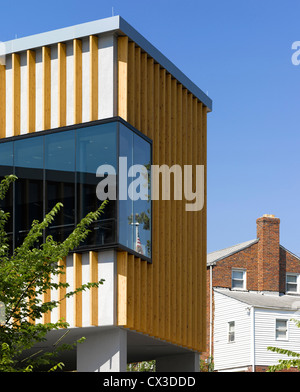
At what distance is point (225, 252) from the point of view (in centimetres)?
5506

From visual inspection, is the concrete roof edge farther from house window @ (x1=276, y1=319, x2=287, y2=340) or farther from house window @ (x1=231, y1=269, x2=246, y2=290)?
house window @ (x1=231, y1=269, x2=246, y2=290)

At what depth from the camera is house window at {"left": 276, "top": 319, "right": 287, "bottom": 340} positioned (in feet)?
162

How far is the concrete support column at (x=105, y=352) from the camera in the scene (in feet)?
75.4

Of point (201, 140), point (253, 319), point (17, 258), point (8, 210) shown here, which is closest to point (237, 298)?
point (253, 319)

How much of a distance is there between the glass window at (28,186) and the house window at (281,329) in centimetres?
2832

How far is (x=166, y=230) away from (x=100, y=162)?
4.02 meters

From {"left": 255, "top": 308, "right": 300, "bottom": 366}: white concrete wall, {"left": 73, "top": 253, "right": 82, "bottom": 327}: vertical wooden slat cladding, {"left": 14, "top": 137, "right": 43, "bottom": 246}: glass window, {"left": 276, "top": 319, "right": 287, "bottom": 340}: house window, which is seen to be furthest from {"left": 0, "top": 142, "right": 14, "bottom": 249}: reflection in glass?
{"left": 276, "top": 319, "right": 287, "bottom": 340}: house window

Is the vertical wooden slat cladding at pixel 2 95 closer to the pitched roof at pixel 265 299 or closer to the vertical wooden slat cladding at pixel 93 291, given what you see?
the vertical wooden slat cladding at pixel 93 291

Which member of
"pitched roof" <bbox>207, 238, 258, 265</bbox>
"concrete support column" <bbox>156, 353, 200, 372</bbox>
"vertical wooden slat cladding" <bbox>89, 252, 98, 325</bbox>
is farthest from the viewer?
"pitched roof" <bbox>207, 238, 258, 265</bbox>

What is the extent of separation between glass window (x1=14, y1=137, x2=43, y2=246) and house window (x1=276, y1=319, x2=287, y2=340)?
28320mm

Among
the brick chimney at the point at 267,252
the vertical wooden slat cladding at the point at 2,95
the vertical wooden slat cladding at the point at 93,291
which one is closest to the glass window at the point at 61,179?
the vertical wooden slat cladding at the point at 93,291

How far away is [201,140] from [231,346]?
22622mm
